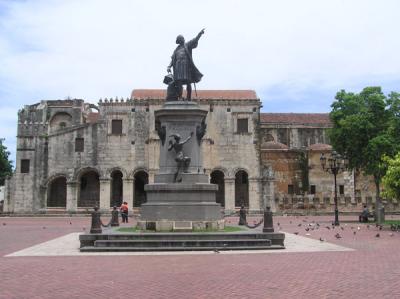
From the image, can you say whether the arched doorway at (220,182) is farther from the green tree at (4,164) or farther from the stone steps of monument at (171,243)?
the stone steps of monument at (171,243)

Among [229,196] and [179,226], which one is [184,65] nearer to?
[179,226]

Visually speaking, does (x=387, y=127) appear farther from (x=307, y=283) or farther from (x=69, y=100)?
(x=69, y=100)

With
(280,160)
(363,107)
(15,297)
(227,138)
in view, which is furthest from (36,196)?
(15,297)

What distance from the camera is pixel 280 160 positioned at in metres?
54.9

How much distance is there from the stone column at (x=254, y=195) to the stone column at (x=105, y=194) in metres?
12.7

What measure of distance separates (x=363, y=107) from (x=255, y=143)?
17.3 meters

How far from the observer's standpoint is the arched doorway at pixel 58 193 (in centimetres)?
4948

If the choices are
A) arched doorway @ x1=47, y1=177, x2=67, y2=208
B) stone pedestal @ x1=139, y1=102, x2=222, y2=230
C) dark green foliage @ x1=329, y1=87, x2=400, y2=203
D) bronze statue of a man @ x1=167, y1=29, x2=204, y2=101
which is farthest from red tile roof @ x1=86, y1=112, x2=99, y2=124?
stone pedestal @ x1=139, y1=102, x2=222, y2=230

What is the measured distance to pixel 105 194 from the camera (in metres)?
47.3

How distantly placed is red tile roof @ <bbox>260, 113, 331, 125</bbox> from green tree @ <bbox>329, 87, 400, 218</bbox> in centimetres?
2904

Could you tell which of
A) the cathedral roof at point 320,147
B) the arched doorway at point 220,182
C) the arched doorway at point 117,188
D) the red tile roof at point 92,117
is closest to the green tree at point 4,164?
the red tile roof at point 92,117

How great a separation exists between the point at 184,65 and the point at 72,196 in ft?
103

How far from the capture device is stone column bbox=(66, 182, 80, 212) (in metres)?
47.3

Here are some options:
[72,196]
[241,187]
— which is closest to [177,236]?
[72,196]
